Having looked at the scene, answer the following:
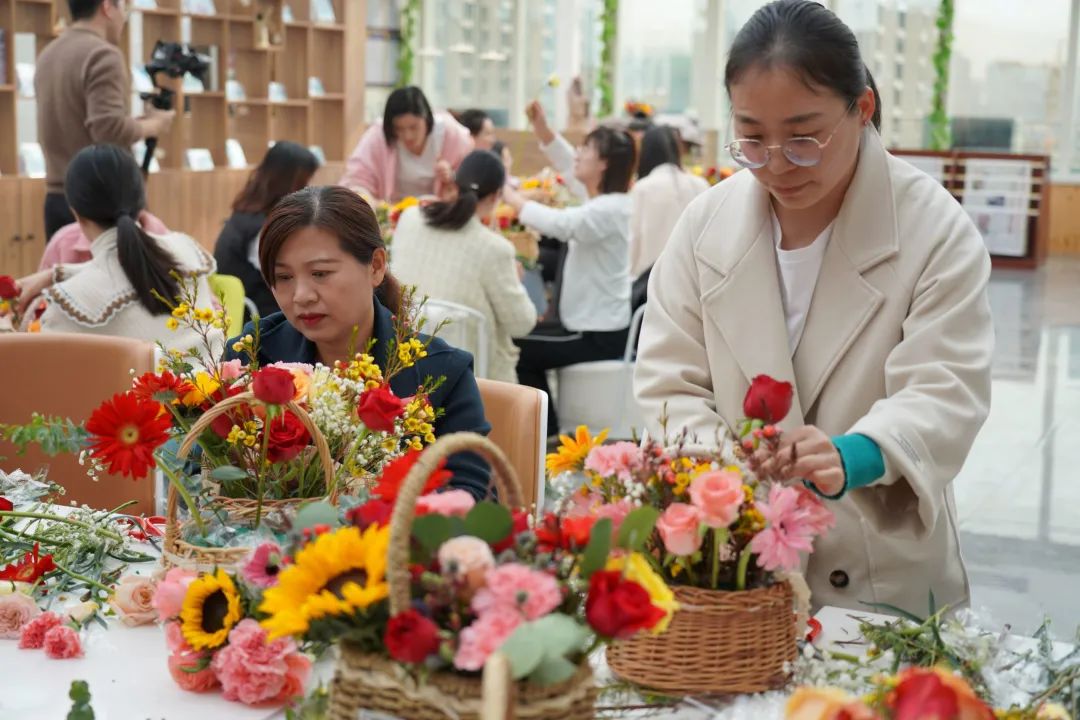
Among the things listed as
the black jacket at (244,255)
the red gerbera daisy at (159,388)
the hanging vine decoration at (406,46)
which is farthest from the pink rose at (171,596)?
the hanging vine decoration at (406,46)

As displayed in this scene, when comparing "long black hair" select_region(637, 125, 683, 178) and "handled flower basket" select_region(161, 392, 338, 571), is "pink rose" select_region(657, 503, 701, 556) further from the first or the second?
"long black hair" select_region(637, 125, 683, 178)

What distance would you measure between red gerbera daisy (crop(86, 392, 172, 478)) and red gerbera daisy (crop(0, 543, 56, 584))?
1.08ft

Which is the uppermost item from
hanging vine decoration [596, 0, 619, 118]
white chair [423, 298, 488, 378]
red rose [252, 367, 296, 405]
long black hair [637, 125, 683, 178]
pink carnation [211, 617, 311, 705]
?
hanging vine decoration [596, 0, 619, 118]

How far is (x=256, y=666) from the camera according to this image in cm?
134

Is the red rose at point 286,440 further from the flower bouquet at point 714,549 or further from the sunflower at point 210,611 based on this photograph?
the flower bouquet at point 714,549

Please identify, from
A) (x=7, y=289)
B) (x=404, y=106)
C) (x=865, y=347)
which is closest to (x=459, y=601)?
(x=865, y=347)

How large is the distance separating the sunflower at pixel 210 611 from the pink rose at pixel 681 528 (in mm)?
469

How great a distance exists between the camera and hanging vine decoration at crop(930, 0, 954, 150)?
14.0m

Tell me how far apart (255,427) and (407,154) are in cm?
451

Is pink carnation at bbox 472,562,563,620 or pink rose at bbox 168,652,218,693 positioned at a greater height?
pink carnation at bbox 472,562,563,620

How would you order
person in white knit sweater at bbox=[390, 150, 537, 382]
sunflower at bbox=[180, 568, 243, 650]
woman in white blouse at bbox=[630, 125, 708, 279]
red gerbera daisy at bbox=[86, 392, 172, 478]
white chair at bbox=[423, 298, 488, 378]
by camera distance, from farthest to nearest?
woman in white blouse at bbox=[630, 125, 708, 279]
person in white knit sweater at bbox=[390, 150, 537, 382]
white chair at bbox=[423, 298, 488, 378]
red gerbera daisy at bbox=[86, 392, 172, 478]
sunflower at bbox=[180, 568, 243, 650]

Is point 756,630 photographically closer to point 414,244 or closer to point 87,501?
point 87,501

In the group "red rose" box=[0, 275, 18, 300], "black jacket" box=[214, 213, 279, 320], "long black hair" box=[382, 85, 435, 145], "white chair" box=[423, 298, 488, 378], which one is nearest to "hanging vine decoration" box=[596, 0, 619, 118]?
"long black hair" box=[382, 85, 435, 145]

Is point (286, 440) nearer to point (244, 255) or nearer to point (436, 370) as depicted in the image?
point (436, 370)
